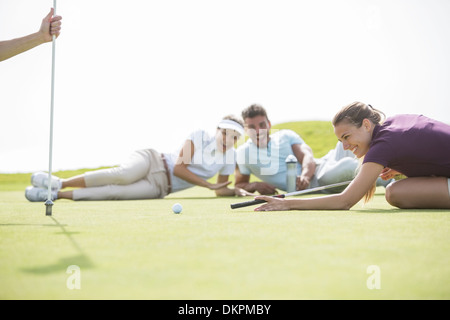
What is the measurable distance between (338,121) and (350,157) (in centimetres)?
337

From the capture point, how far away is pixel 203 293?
1044 millimetres

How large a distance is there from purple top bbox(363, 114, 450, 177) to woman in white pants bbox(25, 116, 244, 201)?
2785 mm

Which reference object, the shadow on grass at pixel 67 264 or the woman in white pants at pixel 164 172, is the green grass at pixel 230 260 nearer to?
the shadow on grass at pixel 67 264

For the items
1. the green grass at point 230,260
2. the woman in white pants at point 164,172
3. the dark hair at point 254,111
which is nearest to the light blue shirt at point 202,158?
the woman in white pants at point 164,172

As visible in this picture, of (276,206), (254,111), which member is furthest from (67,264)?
(254,111)

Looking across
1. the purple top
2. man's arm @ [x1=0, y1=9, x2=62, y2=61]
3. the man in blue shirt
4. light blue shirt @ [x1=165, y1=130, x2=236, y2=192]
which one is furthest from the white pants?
man's arm @ [x1=0, y1=9, x2=62, y2=61]

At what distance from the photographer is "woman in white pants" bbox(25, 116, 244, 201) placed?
534cm

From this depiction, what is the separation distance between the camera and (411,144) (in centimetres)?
→ 285

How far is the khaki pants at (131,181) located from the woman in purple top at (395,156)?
110 inches

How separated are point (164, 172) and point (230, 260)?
14.4ft

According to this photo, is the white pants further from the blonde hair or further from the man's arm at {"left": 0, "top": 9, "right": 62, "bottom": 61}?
the man's arm at {"left": 0, "top": 9, "right": 62, "bottom": 61}

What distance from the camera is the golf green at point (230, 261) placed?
1066mm

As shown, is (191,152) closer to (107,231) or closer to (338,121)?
(338,121)
